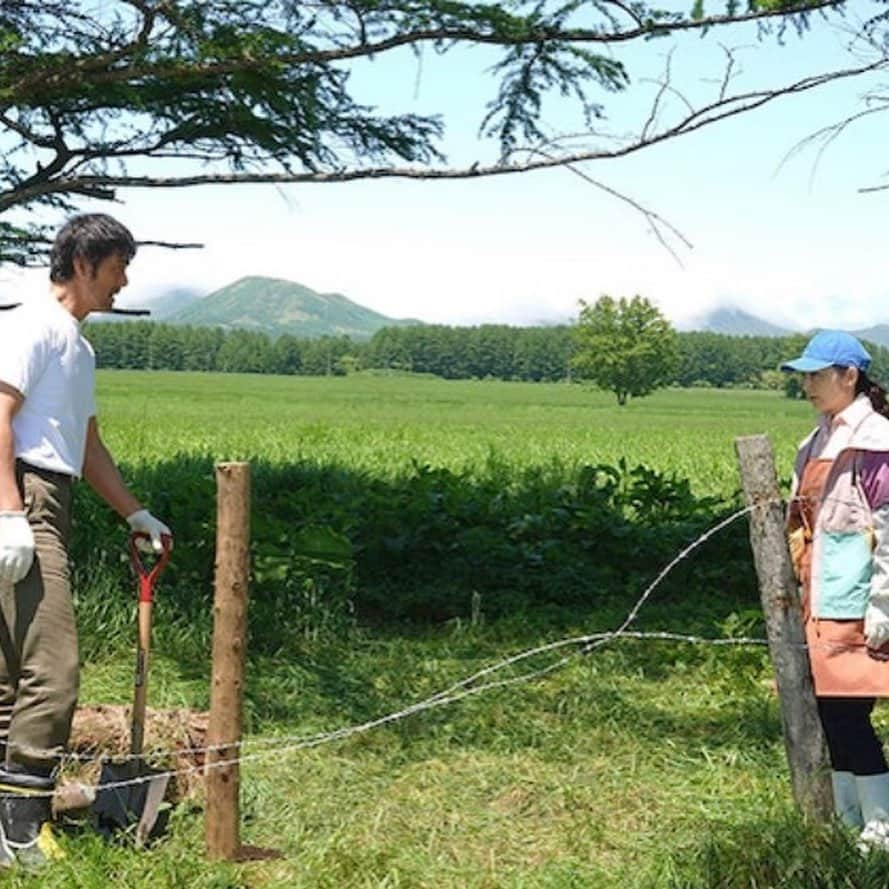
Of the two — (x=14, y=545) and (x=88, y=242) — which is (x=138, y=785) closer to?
(x=14, y=545)

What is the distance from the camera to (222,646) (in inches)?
152

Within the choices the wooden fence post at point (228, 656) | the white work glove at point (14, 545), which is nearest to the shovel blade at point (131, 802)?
the wooden fence post at point (228, 656)

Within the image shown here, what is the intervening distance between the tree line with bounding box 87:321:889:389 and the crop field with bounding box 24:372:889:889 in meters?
123

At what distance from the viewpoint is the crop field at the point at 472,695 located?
3.85 meters

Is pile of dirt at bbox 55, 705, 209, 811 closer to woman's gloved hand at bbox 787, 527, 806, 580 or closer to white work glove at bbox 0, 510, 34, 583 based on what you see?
white work glove at bbox 0, 510, 34, 583

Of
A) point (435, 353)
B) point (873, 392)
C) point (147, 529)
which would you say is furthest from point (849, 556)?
point (435, 353)

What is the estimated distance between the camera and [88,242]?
3873mm

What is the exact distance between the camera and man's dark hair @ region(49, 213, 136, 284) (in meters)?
3.88

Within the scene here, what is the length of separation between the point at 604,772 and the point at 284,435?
2301 centimetres

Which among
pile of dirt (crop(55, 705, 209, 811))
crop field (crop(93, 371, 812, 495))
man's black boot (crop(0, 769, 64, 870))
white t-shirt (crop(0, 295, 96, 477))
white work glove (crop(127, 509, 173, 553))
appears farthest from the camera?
crop field (crop(93, 371, 812, 495))

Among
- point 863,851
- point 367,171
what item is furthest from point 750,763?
point 367,171

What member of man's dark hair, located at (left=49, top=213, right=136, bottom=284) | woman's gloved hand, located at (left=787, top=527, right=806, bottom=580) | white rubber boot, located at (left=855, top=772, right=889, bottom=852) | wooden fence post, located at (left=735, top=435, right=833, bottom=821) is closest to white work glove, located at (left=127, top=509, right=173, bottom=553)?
man's dark hair, located at (left=49, top=213, right=136, bottom=284)

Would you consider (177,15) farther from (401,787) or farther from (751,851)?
(751,851)

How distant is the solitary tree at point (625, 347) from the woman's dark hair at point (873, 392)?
8736 centimetres
